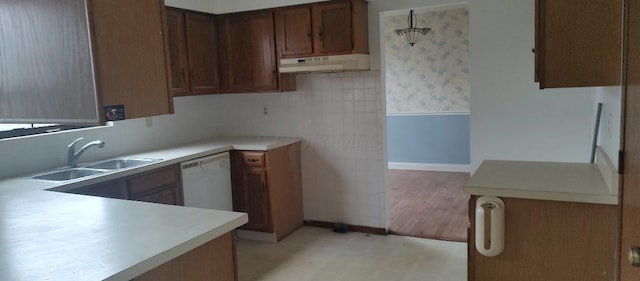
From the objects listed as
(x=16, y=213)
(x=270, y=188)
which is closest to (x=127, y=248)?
(x=16, y=213)

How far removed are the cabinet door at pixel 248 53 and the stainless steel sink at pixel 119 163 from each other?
127 cm

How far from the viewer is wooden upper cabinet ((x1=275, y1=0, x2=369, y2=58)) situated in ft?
12.9

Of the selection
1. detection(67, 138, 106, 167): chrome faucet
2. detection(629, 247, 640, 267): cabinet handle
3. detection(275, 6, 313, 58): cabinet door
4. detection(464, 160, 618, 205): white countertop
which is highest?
detection(275, 6, 313, 58): cabinet door

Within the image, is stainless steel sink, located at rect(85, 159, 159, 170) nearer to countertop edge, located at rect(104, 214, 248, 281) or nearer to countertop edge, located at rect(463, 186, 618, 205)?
countertop edge, located at rect(104, 214, 248, 281)

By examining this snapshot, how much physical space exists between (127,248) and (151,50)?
2.11 ft

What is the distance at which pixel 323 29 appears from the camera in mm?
4035

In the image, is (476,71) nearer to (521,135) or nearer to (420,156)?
(521,135)

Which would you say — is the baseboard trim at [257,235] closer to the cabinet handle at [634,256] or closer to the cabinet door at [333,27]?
the cabinet door at [333,27]

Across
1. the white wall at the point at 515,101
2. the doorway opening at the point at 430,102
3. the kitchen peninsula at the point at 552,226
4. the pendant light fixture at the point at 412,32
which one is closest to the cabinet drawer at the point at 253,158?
the white wall at the point at 515,101

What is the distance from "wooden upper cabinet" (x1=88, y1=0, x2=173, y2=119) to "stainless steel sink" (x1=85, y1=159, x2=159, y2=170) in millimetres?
2044

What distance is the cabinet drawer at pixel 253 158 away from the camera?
13.4ft

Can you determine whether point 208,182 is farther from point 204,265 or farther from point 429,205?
point 429,205

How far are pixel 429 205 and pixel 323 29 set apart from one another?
2.31 metres

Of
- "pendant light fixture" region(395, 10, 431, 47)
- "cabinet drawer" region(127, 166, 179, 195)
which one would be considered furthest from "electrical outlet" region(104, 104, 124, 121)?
"pendant light fixture" region(395, 10, 431, 47)
